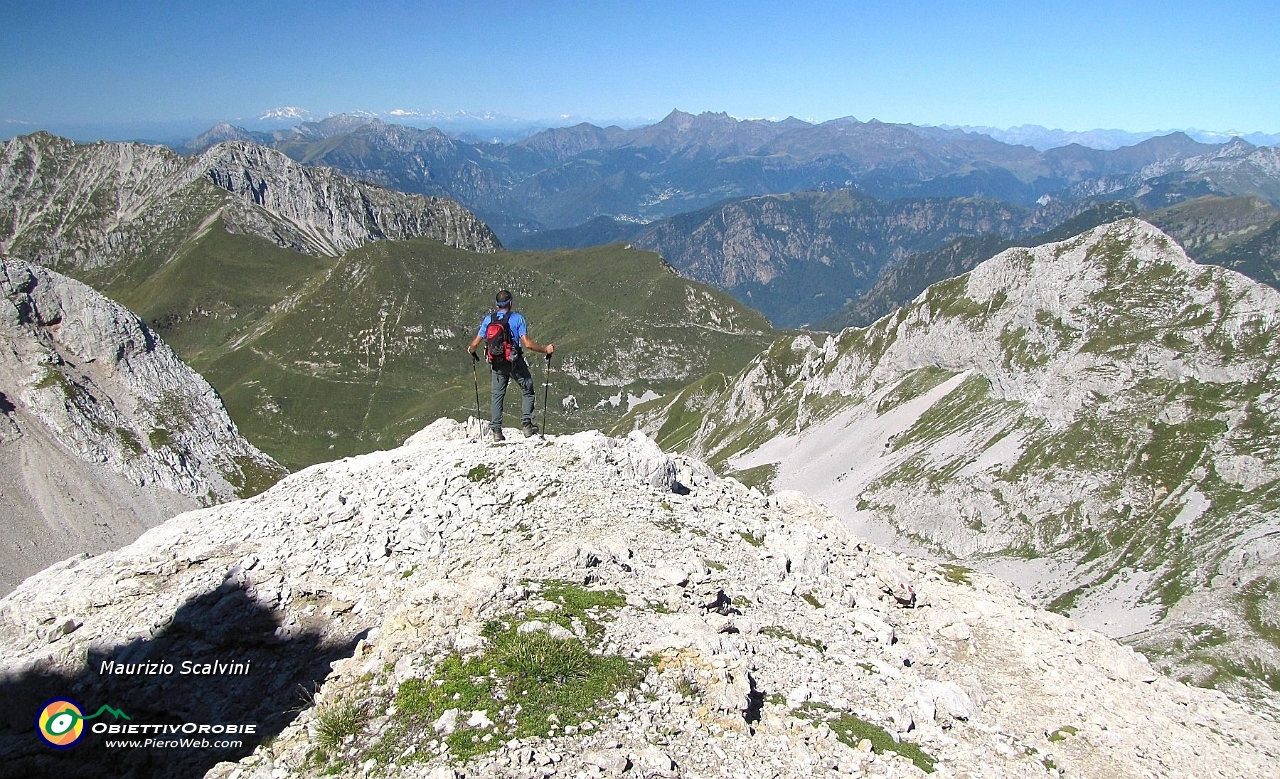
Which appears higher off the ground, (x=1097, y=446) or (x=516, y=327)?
(x=516, y=327)

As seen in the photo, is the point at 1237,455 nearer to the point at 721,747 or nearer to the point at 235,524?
the point at 721,747

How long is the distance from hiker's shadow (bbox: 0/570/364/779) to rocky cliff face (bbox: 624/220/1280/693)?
7554cm

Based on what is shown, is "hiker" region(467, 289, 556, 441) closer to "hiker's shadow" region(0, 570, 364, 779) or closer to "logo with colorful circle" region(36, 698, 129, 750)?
"hiker's shadow" region(0, 570, 364, 779)

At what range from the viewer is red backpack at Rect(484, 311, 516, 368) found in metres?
24.6

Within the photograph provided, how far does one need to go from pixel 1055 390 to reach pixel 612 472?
104821 mm

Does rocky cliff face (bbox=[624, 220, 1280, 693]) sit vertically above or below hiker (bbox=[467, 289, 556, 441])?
below

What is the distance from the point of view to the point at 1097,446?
9556 centimetres

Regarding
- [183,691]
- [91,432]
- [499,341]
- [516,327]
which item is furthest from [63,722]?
[91,432]

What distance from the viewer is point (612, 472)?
25.3 m

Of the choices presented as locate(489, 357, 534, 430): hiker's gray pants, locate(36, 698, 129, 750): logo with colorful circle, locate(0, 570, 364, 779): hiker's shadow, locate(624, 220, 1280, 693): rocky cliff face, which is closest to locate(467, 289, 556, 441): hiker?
locate(489, 357, 534, 430): hiker's gray pants

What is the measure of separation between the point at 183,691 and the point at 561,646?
13.5 m

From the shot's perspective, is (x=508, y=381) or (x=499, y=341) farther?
(x=508, y=381)

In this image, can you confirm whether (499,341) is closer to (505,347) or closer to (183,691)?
(505,347)

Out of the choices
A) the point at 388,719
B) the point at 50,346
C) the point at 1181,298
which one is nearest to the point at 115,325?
the point at 50,346
